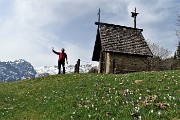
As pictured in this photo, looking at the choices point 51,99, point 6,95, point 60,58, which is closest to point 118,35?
point 60,58

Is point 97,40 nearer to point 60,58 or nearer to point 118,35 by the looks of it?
point 118,35

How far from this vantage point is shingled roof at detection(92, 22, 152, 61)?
5634cm

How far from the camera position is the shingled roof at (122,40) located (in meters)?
56.3

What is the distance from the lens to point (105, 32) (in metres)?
58.6

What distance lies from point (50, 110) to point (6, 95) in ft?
37.3

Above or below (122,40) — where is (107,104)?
below

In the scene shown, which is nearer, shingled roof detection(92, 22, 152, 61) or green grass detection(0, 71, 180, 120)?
green grass detection(0, 71, 180, 120)

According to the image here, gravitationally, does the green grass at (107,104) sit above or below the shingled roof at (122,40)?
below

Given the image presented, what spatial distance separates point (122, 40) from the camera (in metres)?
58.3

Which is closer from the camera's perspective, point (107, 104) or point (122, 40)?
point (107, 104)

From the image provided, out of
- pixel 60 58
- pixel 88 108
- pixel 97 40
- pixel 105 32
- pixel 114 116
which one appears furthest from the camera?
pixel 97 40

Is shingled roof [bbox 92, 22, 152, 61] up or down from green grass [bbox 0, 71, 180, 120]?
up

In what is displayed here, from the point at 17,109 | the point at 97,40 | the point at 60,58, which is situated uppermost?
the point at 97,40

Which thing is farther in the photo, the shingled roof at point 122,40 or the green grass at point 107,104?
the shingled roof at point 122,40
